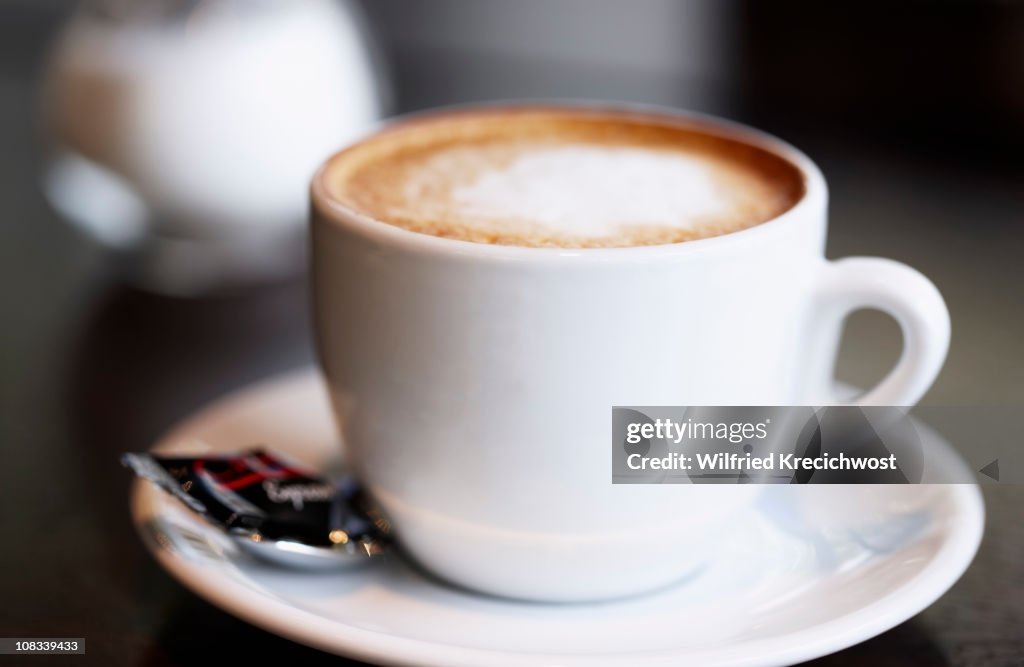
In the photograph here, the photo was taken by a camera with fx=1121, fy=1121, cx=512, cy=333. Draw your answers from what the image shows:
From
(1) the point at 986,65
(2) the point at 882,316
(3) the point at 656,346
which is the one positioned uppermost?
(3) the point at 656,346

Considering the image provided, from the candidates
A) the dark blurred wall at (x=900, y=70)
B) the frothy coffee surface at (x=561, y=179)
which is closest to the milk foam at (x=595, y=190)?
the frothy coffee surface at (x=561, y=179)

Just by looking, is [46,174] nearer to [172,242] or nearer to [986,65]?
[172,242]

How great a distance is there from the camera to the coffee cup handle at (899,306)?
0.60 metres

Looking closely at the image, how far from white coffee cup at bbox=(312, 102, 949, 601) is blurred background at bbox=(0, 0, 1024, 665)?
114 millimetres

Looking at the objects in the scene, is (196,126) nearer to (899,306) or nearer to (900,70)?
(899,306)

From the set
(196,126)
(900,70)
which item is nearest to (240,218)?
(196,126)

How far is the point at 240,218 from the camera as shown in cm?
110

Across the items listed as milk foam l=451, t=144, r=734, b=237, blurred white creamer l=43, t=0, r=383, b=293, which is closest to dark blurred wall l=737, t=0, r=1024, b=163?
blurred white creamer l=43, t=0, r=383, b=293

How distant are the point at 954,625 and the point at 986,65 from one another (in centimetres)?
108

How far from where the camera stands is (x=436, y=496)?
0.60 metres

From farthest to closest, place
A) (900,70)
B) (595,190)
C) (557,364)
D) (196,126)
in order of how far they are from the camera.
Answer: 1. (900,70)
2. (196,126)
3. (595,190)
4. (557,364)

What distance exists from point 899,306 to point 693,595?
7.6 inches

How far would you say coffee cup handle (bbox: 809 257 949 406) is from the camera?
1.98 feet

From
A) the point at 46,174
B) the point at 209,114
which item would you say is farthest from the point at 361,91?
the point at 46,174
